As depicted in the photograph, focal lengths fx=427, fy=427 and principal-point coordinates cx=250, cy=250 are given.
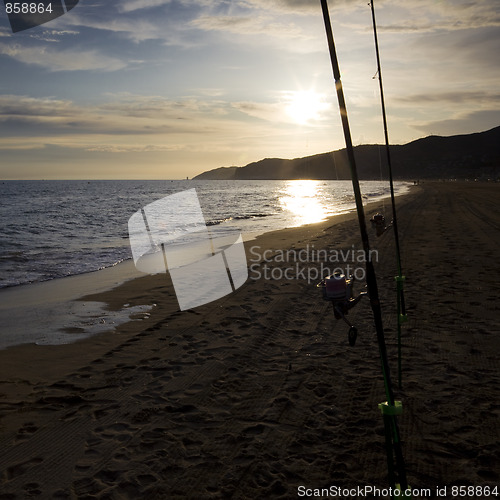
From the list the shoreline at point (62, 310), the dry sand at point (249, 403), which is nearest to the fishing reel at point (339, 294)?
the dry sand at point (249, 403)

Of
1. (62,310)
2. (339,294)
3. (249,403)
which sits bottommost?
(249,403)

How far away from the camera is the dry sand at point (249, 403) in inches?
142

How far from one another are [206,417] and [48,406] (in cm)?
189

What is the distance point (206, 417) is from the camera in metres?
4.54

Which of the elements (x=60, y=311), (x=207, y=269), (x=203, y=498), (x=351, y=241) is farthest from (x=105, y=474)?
(x=351, y=241)

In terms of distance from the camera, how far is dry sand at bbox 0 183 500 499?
11.8 ft

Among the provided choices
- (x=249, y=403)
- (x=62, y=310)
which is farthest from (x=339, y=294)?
(x=62, y=310)

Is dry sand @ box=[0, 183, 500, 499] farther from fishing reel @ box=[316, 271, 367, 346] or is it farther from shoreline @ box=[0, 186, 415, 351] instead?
fishing reel @ box=[316, 271, 367, 346]

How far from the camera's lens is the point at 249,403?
15.7 feet

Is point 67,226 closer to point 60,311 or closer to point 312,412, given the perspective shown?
point 60,311

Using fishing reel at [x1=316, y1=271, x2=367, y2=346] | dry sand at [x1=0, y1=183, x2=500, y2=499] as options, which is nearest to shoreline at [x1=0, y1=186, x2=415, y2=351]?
dry sand at [x1=0, y1=183, x2=500, y2=499]

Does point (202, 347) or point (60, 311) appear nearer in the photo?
point (202, 347)

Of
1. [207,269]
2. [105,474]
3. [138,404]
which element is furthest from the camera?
[207,269]

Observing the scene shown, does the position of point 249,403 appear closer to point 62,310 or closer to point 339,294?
point 339,294
